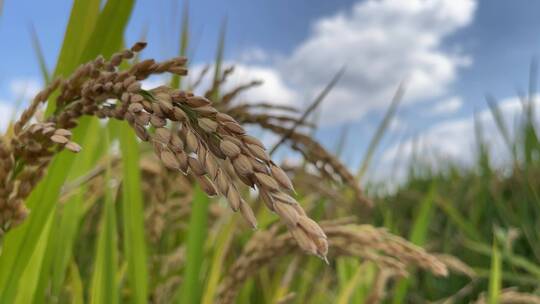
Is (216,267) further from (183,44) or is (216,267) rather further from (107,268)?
(183,44)

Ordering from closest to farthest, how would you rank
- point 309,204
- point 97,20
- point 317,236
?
point 317,236, point 97,20, point 309,204

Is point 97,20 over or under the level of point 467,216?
over

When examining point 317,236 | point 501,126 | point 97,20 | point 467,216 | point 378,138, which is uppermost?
point 97,20

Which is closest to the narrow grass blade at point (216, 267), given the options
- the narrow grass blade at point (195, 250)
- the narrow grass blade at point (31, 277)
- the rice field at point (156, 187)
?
the rice field at point (156, 187)

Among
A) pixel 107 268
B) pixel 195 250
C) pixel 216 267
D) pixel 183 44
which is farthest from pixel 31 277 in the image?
pixel 183 44

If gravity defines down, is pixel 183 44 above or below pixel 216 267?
above

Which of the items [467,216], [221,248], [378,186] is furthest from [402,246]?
[378,186]

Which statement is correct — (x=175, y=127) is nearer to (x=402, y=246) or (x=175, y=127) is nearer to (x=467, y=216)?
(x=402, y=246)

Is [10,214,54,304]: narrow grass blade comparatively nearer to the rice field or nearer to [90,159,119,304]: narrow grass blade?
the rice field
